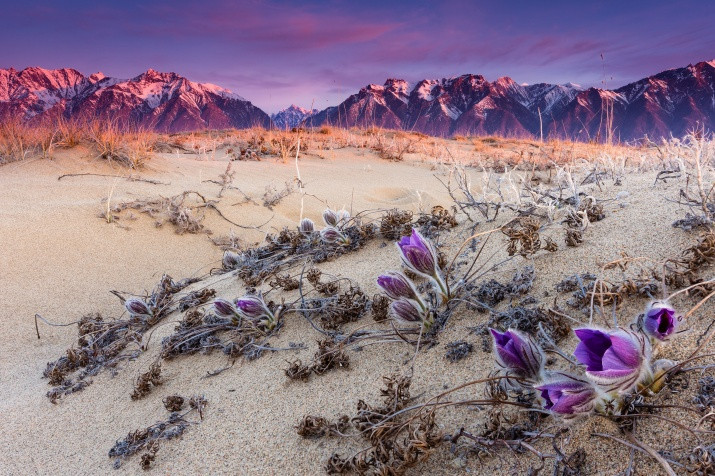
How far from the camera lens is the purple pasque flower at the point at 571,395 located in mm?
845

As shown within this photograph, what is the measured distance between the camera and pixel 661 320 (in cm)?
86

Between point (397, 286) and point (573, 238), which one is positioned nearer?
point (397, 286)

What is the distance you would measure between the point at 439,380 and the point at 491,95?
14526 cm

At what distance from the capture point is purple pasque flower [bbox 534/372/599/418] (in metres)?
0.85

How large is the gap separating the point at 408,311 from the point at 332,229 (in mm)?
1156

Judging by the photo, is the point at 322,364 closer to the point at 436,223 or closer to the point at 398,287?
the point at 398,287

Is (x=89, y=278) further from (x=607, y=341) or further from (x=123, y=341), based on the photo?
(x=607, y=341)

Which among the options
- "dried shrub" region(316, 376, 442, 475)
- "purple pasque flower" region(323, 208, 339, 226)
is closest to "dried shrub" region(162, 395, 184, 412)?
"dried shrub" region(316, 376, 442, 475)

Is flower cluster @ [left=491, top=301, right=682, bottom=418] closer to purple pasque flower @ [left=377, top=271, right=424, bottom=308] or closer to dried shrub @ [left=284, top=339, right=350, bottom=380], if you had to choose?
purple pasque flower @ [left=377, top=271, right=424, bottom=308]

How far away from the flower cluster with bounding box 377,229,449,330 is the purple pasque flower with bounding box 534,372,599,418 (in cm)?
60

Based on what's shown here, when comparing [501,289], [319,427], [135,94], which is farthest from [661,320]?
[135,94]

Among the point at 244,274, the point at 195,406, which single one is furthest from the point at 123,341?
the point at 195,406

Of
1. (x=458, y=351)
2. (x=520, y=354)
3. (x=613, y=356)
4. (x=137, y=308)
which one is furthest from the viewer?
(x=137, y=308)

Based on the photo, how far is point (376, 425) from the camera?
1.06 metres
